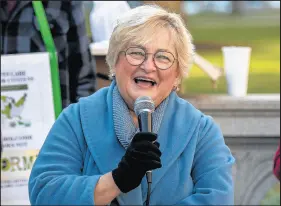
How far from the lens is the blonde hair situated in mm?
2533

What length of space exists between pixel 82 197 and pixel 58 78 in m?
1.70

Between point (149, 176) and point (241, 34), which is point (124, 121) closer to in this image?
point (149, 176)

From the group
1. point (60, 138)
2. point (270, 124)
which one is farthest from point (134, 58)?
point (270, 124)

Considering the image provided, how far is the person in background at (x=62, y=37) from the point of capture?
13.2ft

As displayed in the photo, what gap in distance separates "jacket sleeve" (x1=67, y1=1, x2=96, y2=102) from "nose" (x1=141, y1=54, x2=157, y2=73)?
1.63m

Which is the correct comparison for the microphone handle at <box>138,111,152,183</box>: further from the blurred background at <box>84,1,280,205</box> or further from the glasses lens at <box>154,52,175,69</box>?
the blurred background at <box>84,1,280,205</box>

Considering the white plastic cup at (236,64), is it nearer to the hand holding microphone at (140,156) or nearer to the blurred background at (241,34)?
the hand holding microphone at (140,156)

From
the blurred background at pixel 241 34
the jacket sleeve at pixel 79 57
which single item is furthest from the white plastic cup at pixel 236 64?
the blurred background at pixel 241 34

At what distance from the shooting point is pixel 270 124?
601 centimetres

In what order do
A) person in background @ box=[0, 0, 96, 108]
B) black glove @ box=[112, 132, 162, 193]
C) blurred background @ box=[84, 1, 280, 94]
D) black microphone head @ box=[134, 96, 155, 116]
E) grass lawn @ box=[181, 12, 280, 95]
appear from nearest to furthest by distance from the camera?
black glove @ box=[112, 132, 162, 193] < black microphone head @ box=[134, 96, 155, 116] < person in background @ box=[0, 0, 96, 108] < grass lawn @ box=[181, 12, 280, 95] < blurred background @ box=[84, 1, 280, 94]

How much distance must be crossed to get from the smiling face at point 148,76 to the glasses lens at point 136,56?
0.04ft

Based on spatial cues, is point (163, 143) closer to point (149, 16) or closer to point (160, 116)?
point (160, 116)

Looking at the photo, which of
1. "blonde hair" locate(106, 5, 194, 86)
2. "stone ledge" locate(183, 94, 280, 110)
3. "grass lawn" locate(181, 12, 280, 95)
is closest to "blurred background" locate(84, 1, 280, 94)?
"grass lawn" locate(181, 12, 280, 95)

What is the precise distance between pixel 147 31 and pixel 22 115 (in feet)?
5.87
